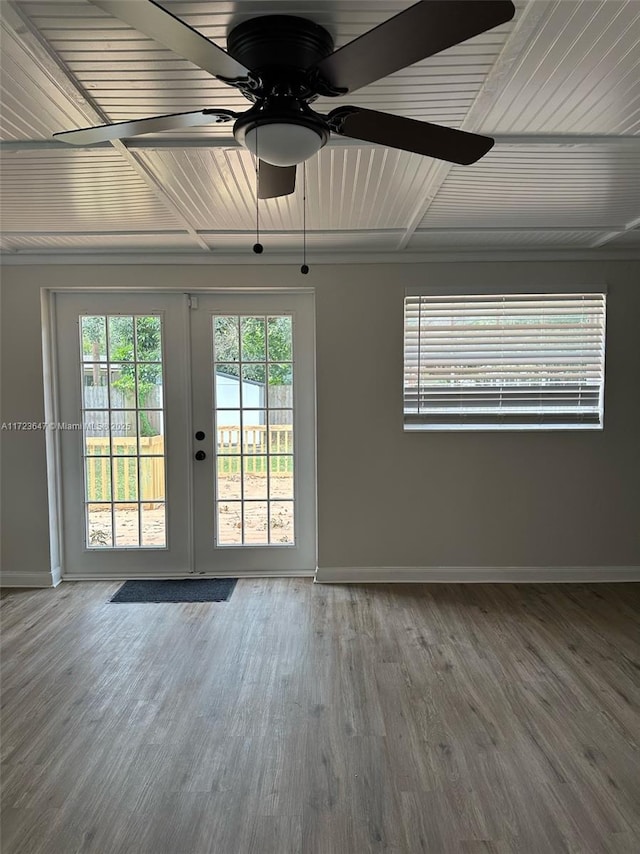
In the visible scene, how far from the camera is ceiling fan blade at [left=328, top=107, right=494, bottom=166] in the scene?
51.3 inches

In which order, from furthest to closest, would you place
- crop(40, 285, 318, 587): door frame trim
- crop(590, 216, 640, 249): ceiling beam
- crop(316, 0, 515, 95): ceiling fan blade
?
crop(40, 285, 318, 587): door frame trim, crop(590, 216, 640, 249): ceiling beam, crop(316, 0, 515, 95): ceiling fan blade

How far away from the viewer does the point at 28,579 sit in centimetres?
377

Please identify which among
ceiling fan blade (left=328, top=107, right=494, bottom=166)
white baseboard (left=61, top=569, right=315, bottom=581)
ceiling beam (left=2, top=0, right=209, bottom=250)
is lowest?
white baseboard (left=61, top=569, right=315, bottom=581)

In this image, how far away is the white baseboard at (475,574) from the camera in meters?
3.79

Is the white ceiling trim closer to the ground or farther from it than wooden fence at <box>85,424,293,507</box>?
farther from it

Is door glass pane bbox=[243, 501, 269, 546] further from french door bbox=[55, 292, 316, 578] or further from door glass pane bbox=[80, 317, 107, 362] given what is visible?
door glass pane bbox=[80, 317, 107, 362]

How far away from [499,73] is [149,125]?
41.2 inches

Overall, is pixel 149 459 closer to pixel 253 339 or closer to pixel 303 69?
pixel 253 339

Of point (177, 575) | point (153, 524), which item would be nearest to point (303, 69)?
point (153, 524)

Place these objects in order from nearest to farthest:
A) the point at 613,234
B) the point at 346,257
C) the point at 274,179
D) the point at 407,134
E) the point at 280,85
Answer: the point at 280,85 < the point at 407,134 < the point at 274,179 < the point at 613,234 < the point at 346,257

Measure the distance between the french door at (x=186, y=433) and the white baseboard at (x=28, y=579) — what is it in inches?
6.3

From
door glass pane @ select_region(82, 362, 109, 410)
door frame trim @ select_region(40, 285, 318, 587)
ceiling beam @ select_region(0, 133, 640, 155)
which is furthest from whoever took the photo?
door glass pane @ select_region(82, 362, 109, 410)

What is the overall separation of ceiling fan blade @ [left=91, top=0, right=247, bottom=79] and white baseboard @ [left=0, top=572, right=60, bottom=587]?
12.1ft

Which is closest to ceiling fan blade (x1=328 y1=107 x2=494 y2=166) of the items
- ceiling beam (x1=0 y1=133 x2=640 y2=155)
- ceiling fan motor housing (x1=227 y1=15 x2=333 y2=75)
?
ceiling fan motor housing (x1=227 y1=15 x2=333 y2=75)
